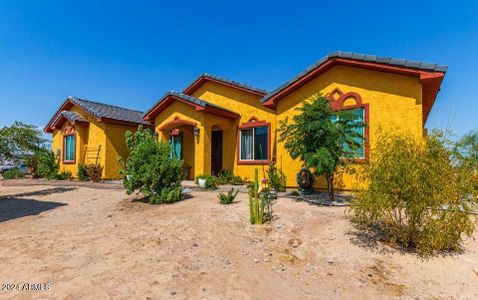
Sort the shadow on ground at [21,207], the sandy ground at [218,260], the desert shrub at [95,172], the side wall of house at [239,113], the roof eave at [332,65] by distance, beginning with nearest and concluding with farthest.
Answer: the sandy ground at [218,260], the shadow on ground at [21,207], the roof eave at [332,65], the side wall of house at [239,113], the desert shrub at [95,172]

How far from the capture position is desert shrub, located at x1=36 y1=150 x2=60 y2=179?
1499 centimetres

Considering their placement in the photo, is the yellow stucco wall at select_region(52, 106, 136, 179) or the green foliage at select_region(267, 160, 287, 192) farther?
the yellow stucco wall at select_region(52, 106, 136, 179)

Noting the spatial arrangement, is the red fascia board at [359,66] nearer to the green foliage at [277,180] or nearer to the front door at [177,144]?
the green foliage at [277,180]

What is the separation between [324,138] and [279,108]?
161 inches

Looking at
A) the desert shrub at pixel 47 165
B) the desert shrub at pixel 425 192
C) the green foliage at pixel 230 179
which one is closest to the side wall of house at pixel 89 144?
the desert shrub at pixel 47 165

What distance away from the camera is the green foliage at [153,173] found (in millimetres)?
8000

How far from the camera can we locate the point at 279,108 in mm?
10836

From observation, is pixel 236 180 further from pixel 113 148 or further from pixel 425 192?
pixel 425 192

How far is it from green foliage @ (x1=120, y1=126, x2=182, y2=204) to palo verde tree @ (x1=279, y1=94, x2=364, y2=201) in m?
3.99

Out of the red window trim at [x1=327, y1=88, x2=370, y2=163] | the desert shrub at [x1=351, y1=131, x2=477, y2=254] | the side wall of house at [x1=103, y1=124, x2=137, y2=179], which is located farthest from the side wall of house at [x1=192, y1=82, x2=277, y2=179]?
the desert shrub at [x1=351, y1=131, x2=477, y2=254]

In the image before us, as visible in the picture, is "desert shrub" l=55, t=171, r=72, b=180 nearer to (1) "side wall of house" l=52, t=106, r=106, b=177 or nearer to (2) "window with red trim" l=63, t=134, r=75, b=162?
(1) "side wall of house" l=52, t=106, r=106, b=177

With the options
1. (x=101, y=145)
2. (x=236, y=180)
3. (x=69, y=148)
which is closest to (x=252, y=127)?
(x=236, y=180)

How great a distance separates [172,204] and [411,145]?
6364 millimetres

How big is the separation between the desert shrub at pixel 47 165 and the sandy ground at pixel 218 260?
381 inches
